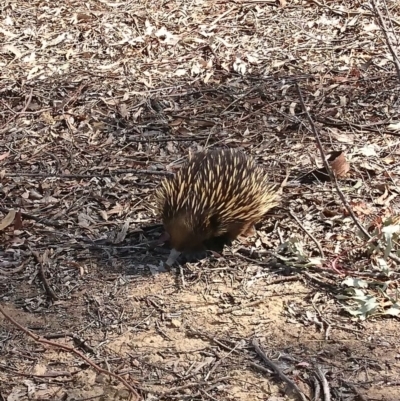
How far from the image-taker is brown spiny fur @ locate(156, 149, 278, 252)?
13.8ft

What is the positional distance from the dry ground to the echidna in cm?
16

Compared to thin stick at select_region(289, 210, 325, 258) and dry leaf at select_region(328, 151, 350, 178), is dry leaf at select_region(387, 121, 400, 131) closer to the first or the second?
dry leaf at select_region(328, 151, 350, 178)

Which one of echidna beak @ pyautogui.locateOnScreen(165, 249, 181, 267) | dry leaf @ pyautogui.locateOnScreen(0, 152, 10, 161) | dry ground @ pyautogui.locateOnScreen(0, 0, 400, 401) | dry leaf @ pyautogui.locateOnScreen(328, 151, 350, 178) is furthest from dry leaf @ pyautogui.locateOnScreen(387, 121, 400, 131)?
dry leaf @ pyautogui.locateOnScreen(0, 152, 10, 161)

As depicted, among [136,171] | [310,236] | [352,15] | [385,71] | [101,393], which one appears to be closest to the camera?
[101,393]

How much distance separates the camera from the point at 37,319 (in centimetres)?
391

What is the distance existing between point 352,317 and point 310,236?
72 centimetres

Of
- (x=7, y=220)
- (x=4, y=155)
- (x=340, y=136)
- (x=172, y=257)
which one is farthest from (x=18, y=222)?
(x=340, y=136)

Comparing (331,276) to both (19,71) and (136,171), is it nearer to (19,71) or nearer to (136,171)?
(136,171)

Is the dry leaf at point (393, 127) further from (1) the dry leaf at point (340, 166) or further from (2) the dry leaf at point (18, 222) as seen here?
(2) the dry leaf at point (18, 222)

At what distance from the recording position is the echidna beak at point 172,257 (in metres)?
4.23

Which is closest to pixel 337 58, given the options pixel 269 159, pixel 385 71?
pixel 385 71

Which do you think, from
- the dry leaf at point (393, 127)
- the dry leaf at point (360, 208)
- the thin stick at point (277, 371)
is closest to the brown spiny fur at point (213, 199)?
the dry leaf at point (360, 208)

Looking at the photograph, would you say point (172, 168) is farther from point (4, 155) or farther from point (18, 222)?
point (4, 155)

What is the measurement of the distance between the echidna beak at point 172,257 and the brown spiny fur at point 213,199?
0.09ft
